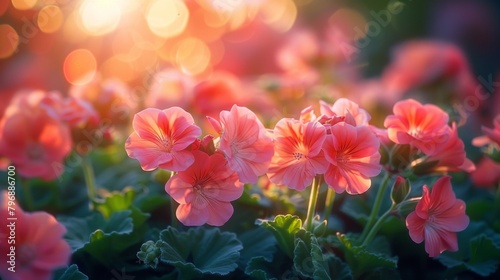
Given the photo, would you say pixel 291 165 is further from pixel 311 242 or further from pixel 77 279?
pixel 77 279

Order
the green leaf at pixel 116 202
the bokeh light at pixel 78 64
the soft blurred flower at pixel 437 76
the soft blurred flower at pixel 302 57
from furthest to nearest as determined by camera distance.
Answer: the bokeh light at pixel 78 64, the soft blurred flower at pixel 302 57, the soft blurred flower at pixel 437 76, the green leaf at pixel 116 202

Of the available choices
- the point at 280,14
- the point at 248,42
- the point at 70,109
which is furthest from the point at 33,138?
the point at 280,14

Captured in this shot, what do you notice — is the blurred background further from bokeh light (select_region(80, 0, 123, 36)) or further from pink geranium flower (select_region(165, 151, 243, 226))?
pink geranium flower (select_region(165, 151, 243, 226))

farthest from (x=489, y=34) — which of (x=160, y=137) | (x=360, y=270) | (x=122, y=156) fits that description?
(x=160, y=137)

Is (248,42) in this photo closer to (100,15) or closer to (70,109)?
(100,15)

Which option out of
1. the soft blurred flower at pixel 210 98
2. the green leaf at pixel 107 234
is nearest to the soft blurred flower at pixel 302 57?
the soft blurred flower at pixel 210 98

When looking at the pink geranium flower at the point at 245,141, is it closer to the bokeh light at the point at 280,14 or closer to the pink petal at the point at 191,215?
the pink petal at the point at 191,215
